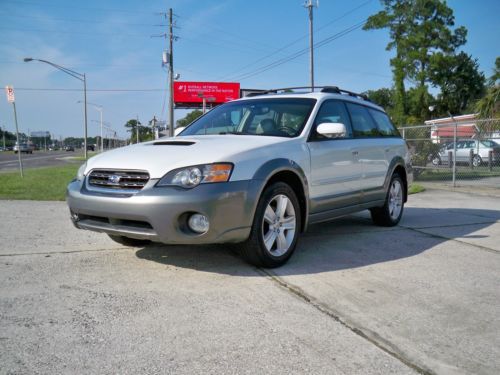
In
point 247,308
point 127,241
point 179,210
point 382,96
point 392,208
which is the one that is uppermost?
point 382,96

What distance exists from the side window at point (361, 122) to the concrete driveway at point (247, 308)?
4.55 ft

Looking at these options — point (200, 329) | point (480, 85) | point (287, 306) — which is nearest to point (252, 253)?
point (287, 306)

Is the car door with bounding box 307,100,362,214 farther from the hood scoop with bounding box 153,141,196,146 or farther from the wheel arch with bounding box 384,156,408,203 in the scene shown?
the hood scoop with bounding box 153,141,196,146

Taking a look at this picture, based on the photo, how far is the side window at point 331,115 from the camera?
4847 mm

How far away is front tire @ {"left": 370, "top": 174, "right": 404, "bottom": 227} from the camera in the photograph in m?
6.32

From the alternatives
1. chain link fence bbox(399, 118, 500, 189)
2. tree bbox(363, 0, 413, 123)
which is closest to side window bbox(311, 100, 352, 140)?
chain link fence bbox(399, 118, 500, 189)

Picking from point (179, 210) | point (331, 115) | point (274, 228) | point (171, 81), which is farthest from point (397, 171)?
point (171, 81)

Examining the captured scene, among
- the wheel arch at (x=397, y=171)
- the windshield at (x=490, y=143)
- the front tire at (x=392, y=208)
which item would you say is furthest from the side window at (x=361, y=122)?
the windshield at (x=490, y=143)

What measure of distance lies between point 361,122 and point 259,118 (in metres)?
1.53

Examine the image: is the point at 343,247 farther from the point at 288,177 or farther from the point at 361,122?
the point at 361,122

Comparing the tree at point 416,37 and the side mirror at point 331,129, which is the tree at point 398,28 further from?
the side mirror at point 331,129

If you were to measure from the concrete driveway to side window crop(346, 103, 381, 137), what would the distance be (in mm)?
1386

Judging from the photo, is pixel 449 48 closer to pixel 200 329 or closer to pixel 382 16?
pixel 382 16

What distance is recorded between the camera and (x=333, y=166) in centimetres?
498
